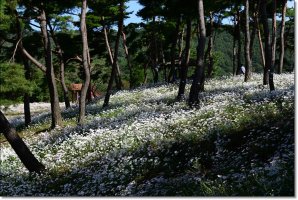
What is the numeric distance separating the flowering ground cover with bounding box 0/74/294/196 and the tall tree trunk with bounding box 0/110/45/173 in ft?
0.98

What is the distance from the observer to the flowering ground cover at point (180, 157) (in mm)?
8250

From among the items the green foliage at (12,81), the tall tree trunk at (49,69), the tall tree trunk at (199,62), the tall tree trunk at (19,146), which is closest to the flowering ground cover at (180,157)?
the tall tree trunk at (19,146)

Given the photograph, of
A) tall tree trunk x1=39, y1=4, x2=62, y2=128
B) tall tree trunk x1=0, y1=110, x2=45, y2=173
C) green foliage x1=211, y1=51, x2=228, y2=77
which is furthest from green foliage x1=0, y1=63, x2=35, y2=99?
green foliage x1=211, y1=51, x2=228, y2=77

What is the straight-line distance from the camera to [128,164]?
1106cm

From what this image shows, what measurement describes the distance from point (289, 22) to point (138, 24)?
1349 centimetres

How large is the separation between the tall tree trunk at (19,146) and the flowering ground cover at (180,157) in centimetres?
30

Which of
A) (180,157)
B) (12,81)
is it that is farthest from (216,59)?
(180,157)

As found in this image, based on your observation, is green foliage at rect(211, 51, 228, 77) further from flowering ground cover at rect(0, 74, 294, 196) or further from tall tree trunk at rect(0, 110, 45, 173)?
tall tree trunk at rect(0, 110, 45, 173)

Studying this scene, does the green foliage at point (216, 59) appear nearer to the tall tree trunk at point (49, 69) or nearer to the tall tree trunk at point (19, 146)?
the tall tree trunk at point (49, 69)

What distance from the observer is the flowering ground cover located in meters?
8.25

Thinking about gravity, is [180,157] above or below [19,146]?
above

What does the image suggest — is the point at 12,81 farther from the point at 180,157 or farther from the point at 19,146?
the point at 180,157

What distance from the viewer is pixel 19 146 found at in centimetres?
1271

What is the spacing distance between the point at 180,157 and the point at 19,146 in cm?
508
